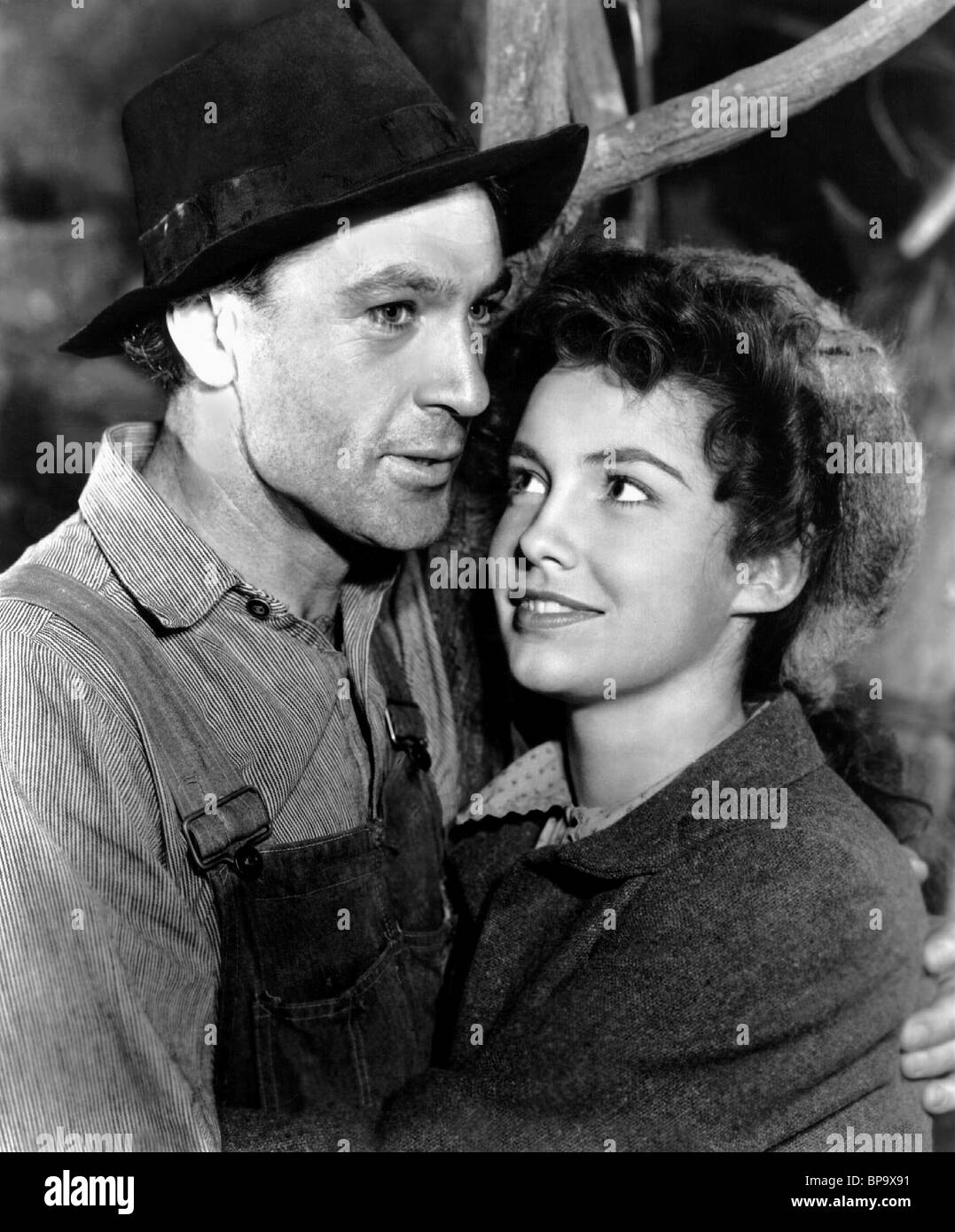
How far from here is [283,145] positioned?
1792 millimetres

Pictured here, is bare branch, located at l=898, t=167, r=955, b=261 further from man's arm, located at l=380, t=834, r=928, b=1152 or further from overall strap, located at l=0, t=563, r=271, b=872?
overall strap, located at l=0, t=563, r=271, b=872

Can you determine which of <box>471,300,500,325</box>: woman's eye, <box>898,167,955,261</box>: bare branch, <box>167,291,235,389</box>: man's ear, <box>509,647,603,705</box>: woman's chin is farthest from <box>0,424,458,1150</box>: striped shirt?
<box>898,167,955,261</box>: bare branch

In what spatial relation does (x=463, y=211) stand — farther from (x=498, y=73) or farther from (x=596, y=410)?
(x=498, y=73)

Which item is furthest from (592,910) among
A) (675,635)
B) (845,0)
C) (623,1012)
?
(845,0)

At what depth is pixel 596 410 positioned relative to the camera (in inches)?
72.0

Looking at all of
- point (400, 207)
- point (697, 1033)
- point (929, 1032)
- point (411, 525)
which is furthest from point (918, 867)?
point (400, 207)

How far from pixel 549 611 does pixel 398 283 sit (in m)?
0.55

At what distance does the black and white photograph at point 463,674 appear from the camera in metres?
1.59

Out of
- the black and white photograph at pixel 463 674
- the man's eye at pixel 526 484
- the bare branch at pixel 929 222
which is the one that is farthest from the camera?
the bare branch at pixel 929 222

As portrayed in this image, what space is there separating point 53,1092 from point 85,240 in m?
2.12

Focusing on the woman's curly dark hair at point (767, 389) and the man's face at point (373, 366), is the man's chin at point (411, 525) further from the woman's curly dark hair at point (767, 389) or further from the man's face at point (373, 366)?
the woman's curly dark hair at point (767, 389)

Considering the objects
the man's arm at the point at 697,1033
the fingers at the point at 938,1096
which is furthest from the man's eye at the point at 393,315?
the fingers at the point at 938,1096

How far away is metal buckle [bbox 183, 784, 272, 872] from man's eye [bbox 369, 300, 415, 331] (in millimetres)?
740

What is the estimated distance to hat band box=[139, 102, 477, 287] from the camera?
177 centimetres
